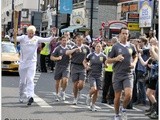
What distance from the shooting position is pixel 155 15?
29.7 metres

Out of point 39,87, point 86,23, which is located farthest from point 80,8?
point 39,87

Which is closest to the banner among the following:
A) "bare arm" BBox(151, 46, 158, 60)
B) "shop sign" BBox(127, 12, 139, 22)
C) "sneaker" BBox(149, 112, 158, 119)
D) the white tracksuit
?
"shop sign" BBox(127, 12, 139, 22)

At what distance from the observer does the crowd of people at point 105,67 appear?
33.0 ft

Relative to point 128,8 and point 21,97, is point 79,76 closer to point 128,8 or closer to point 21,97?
point 21,97

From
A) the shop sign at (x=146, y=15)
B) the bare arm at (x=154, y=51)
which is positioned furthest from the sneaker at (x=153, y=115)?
the shop sign at (x=146, y=15)

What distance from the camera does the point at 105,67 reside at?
12.4 meters

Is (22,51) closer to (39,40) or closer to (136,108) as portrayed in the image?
(39,40)

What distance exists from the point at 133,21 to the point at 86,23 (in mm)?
13538

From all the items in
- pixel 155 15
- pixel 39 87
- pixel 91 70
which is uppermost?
pixel 155 15

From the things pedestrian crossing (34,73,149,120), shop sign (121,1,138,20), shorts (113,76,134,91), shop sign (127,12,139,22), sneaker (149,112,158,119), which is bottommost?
pedestrian crossing (34,73,149,120)

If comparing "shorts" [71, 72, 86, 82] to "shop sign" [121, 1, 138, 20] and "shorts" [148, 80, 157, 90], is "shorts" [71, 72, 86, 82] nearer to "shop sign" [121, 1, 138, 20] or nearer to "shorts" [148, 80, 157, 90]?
"shorts" [148, 80, 157, 90]

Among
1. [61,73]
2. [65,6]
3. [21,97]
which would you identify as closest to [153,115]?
[61,73]

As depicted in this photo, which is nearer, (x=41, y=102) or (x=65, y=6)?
(x=41, y=102)

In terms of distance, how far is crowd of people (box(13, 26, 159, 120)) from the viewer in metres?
10.1
